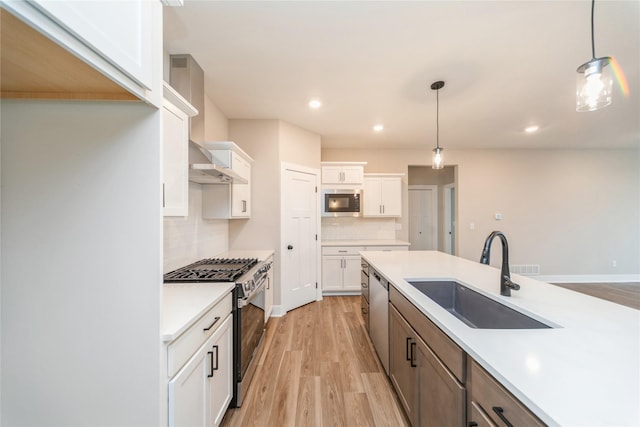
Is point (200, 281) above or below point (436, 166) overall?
below

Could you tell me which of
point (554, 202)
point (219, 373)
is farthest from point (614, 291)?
point (219, 373)

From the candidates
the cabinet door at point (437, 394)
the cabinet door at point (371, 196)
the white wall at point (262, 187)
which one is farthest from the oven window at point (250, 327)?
the cabinet door at point (371, 196)

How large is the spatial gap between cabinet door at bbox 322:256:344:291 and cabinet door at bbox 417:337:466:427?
9.30ft

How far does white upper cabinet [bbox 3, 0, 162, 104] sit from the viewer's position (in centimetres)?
52

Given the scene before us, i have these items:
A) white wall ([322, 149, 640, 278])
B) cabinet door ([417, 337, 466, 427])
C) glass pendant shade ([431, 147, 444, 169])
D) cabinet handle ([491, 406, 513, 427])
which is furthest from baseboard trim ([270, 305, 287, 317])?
white wall ([322, 149, 640, 278])

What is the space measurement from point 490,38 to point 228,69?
2.20 meters

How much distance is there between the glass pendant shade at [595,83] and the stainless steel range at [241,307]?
7.69 ft

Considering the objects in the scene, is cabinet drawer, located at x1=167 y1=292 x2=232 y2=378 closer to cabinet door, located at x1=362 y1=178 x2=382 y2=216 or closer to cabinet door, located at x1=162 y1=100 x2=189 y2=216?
cabinet door, located at x1=162 y1=100 x2=189 y2=216

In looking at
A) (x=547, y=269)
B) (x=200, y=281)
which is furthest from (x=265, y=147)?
(x=547, y=269)

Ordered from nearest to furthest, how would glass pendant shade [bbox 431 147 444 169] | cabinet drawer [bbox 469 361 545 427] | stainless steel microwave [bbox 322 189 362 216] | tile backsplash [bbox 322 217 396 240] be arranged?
cabinet drawer [bbox 469 361 545 427], glass pendant shade [bbox 431 147 444 169], stainless steel microwave [bbox 322 189 362 216], tile backsplash [bbox 322 217 396 240]

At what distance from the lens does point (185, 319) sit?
3.51 ft

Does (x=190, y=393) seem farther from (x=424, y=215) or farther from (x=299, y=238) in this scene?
(x=424, y=215)

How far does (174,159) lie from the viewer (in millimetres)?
1558

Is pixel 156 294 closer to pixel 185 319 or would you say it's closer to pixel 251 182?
pixel 185 319
